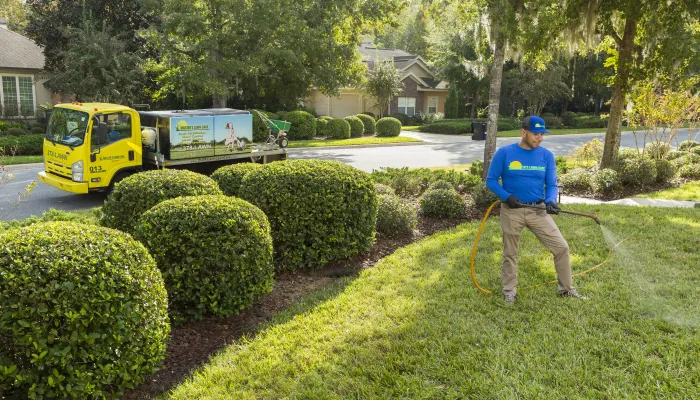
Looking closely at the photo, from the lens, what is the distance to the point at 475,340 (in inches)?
192

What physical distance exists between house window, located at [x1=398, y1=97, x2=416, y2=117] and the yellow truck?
30.9 meters

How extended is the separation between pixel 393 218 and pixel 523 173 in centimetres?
330

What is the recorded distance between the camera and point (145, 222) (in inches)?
210

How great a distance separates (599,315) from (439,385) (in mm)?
2158

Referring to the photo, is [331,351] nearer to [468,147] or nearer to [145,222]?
[145,222]

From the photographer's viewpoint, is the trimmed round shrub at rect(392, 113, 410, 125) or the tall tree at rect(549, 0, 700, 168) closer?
the tall tree at rect(549, 0, 700, 168)

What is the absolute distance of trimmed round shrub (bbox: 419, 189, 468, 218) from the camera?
991 centimetres

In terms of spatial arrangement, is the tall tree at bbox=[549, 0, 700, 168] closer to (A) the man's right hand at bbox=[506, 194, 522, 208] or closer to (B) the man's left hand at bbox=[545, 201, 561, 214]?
(B) the man's left hand at bbox=[545, 201, 561, 214]

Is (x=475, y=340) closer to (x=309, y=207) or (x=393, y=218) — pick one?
(x=309, y=207)

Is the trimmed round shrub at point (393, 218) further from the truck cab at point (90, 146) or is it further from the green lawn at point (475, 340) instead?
the truck cab at point (90, 146)

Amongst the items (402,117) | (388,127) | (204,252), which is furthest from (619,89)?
(402,117)

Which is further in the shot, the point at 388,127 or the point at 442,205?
the point at 388,127

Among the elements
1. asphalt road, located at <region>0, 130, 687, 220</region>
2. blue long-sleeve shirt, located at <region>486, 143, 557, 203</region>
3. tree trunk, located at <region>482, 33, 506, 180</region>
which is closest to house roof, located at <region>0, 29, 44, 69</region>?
asphalt road, located at <region>0, 130, 687, 220</region>

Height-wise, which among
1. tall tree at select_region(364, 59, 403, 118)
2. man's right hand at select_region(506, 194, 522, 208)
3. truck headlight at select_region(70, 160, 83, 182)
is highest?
tall tree at select_region(364, 59, 403, 118)
